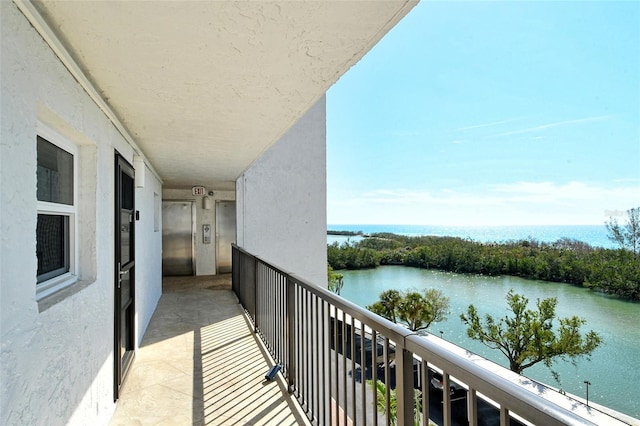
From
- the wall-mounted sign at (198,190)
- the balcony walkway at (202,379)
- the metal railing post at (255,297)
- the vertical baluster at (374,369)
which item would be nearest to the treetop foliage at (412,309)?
the wall-mounted sign at (198,190)

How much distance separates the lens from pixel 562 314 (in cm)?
2859

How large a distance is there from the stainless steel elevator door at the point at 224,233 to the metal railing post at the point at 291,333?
693cm

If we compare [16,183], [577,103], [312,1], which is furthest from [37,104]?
[577,103]

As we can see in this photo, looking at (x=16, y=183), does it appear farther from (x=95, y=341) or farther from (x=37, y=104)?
(x=95, y=341)

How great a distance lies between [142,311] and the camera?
4.02 metres

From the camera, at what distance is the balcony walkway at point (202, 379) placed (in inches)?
94.2

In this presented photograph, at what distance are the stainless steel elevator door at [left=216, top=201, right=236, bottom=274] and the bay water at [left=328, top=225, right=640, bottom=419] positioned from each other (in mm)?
11213

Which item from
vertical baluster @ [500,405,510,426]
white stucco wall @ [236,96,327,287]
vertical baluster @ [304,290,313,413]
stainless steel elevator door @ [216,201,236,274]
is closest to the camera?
vertical baluster @ [500,405,510,426]

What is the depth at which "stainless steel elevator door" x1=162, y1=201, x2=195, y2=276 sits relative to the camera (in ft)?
29.5

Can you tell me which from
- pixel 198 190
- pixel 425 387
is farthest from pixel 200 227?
pixel 425 387

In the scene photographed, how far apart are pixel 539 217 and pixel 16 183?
6784cm

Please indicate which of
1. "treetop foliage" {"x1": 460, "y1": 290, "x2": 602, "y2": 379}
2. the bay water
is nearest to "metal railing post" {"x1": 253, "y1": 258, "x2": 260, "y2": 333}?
the bay water

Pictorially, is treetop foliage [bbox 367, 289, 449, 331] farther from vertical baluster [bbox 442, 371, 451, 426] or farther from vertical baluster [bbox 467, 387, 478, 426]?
vertical baluster [bbox 467, 387, 478, 426]

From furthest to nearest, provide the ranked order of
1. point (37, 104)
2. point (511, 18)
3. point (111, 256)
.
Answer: point (511, 18) → point (111, 256) → point (37, 104)
